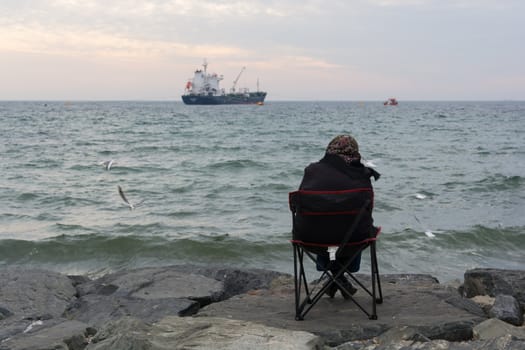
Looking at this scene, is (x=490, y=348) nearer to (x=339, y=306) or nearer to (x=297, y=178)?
(x=339, y=306)

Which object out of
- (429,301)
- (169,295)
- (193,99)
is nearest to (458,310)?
(429,301)

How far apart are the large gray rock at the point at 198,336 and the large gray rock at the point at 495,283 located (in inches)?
103

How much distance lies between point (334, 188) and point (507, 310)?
201 cm

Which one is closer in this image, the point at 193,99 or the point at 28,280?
the point at 28,280

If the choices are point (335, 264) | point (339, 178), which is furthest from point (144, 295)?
point (339, 178)

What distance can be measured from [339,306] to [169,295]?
2.00 meters

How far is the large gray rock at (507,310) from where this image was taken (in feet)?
15.1

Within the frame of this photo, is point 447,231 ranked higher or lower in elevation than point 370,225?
lower

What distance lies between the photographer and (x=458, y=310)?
14.8ft

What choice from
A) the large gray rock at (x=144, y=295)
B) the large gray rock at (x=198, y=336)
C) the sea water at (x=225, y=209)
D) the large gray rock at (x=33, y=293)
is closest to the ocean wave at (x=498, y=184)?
the sea water at (x=225, y=209)

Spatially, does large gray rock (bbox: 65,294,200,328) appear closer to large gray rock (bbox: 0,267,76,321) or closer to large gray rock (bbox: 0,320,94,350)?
large gray rock (bbox: 0,267,76,321)

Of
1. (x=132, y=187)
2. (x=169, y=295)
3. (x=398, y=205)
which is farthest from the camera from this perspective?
(x=132, y=187)

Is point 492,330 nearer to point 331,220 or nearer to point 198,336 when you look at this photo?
point 331,220

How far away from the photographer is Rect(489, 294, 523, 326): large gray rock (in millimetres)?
4590
